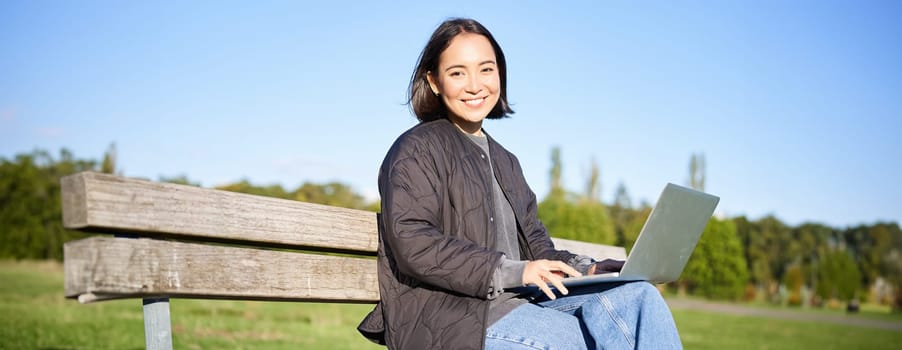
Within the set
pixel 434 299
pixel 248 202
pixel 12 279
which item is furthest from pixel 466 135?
pixel 12 279

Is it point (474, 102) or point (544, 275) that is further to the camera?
point (474, 102)

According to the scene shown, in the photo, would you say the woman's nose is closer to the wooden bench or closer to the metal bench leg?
the wooden bench

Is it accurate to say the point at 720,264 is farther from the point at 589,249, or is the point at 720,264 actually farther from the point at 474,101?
the point at 474,101

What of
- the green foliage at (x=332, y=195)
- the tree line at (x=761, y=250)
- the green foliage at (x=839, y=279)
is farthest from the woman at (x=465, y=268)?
the green foliage at (x=839, y=279)

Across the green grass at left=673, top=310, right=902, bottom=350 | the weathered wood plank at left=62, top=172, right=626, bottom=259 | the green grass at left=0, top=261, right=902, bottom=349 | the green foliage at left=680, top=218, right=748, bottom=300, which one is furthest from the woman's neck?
the green foliage at left=680, top=218, right=748, bottom=300

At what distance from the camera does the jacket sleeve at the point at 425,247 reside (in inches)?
95.5

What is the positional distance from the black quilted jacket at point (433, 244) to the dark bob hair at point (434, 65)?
280 millimetres

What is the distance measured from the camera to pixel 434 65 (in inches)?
123

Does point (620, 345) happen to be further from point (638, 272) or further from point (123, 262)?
point (123, 262)

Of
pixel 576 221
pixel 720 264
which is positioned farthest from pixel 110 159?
pixel 720 264

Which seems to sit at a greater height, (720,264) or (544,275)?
(544,275)

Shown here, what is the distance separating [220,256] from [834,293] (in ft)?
175

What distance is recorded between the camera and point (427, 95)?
3199 mm

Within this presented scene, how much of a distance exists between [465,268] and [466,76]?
93 centimetres
